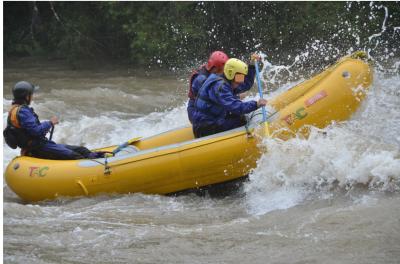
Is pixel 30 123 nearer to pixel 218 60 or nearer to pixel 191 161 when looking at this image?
pixel 191 161

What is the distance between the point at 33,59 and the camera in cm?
1570

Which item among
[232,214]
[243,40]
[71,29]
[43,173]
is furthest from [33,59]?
[232,214]

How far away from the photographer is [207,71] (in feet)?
24.2

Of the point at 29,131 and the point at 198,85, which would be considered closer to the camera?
the point at 29,131

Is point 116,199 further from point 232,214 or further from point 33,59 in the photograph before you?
A: point 33,59

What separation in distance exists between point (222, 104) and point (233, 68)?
388 mm

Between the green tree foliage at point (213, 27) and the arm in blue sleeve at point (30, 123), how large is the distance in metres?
6.73

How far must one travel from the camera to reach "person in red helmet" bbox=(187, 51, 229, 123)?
23.7ft

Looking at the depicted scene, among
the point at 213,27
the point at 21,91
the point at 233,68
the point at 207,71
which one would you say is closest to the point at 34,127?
the point at 21,91

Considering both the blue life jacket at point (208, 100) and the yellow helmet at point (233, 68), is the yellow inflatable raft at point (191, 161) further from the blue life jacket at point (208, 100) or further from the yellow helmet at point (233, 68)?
the yellow helmet at point (233, 68)

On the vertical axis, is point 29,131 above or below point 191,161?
above

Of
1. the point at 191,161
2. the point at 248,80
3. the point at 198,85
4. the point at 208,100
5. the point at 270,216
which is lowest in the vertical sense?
the point at 270,216

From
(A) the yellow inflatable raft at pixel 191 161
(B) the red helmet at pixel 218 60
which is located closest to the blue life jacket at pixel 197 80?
(B) the red helmet at pixel 218 60

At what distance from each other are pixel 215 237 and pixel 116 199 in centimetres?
172
